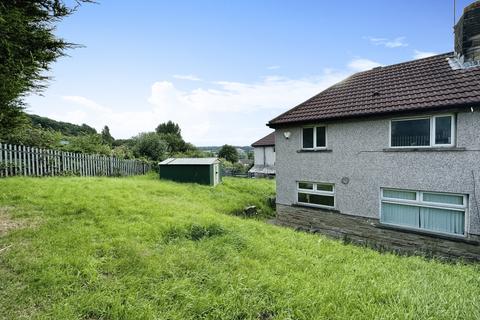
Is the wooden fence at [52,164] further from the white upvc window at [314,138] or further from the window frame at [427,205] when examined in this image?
the window frame at [427,205]

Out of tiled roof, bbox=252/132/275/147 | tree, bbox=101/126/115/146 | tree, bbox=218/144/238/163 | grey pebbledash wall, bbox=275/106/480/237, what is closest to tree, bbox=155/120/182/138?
tree, bbox=101/126/115/146

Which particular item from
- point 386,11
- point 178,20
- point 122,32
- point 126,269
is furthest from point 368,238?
point 122,32

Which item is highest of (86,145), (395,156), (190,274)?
(86,145)

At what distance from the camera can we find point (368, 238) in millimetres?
9414

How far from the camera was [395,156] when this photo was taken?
870 centimetres

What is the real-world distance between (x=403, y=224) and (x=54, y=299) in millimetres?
9768

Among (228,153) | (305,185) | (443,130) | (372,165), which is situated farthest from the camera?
(228,153)

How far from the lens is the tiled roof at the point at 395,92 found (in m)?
7.93

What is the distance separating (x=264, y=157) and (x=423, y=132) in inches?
1021

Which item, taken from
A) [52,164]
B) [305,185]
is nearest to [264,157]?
[305,185]

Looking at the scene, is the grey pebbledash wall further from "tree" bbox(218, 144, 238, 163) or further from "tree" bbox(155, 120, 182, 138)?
"tree" bbox(155, 120, 182, 138)

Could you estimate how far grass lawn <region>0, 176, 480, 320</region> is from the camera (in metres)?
3.68

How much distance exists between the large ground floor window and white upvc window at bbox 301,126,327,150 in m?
3.01

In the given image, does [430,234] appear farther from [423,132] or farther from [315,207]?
[315,207]
